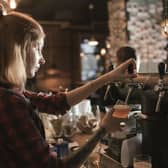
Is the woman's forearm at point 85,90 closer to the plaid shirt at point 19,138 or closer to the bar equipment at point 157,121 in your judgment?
the bar equipment at point 157,121

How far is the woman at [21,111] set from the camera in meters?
0.94

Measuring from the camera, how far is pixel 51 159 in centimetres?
98

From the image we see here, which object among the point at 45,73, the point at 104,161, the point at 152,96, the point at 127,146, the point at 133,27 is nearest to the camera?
the point at 152,96

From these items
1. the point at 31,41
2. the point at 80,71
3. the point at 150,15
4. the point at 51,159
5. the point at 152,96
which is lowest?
the point at 80,71

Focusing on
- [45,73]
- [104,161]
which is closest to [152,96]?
[104,161]

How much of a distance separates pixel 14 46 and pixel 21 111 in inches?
8.6

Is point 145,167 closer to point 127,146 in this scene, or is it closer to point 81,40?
point 127,146

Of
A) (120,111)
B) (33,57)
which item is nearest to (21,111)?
(33,57)

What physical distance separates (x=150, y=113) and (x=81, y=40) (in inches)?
300

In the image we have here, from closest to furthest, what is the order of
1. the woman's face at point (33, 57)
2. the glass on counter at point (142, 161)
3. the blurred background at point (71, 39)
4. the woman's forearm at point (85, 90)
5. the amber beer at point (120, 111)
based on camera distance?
1. the woman's face at point (33, 57)
2. the amber beer at point (120, 111)
3. the glass on counter at point (142, 161)
4. the woman's forearm at point (85, 90)
5. the blurred background at point (71, 39)

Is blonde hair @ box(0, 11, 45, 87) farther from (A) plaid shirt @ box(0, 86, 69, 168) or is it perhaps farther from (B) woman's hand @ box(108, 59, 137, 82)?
(B) woman's hand @ box(108, 59, 137, 82)

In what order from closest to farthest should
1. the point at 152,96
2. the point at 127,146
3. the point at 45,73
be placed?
the point at 152,96, the point at 127,146, the point at 45,73

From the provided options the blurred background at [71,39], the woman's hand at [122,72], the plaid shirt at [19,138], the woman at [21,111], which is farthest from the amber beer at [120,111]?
the blurred background at [71,39]

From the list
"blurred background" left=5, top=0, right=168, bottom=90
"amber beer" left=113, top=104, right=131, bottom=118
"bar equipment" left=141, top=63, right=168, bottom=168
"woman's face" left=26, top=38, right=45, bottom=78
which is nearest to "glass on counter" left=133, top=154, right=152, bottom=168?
"bar equipment" left=141, top=63, right=168, bottom=168
